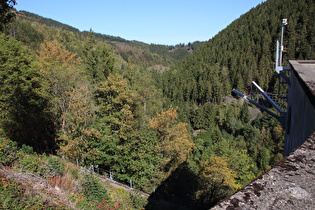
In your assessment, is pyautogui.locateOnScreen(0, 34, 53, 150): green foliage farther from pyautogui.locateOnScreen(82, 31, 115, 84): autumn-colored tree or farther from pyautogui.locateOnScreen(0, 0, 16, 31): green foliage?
pyautogui.locateOnScreen(0, 0, 16, 31): green foliage

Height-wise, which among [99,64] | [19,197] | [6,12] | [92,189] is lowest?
[92,189]

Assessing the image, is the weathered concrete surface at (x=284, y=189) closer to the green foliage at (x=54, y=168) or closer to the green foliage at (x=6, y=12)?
the green foliage at (x=6, y=12)

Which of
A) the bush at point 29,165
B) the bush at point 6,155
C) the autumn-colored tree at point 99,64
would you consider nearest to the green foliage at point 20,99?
the bush at point 6,155

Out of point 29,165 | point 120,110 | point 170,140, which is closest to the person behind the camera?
point 29,165

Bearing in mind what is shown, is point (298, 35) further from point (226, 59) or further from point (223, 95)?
point (223, 95)

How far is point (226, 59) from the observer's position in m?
110

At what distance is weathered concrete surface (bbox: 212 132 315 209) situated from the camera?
40.9 inches

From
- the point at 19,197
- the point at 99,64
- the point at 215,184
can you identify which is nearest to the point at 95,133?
the point at 19,197

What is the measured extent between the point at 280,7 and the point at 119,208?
169310 mm

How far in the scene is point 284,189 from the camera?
3.64 ft

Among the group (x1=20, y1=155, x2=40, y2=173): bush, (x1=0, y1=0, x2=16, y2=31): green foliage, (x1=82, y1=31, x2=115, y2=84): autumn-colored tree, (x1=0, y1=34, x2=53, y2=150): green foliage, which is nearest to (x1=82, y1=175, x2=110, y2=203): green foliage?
(x1=20, y1=155, x2=40, y2=173): bush

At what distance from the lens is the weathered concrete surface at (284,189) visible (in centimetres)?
104

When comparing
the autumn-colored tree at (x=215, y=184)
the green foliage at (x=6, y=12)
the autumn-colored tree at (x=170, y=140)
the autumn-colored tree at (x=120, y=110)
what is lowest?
the autumn-colored tree at (x=215, y=184)

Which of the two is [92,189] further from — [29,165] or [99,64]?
[99,64]
